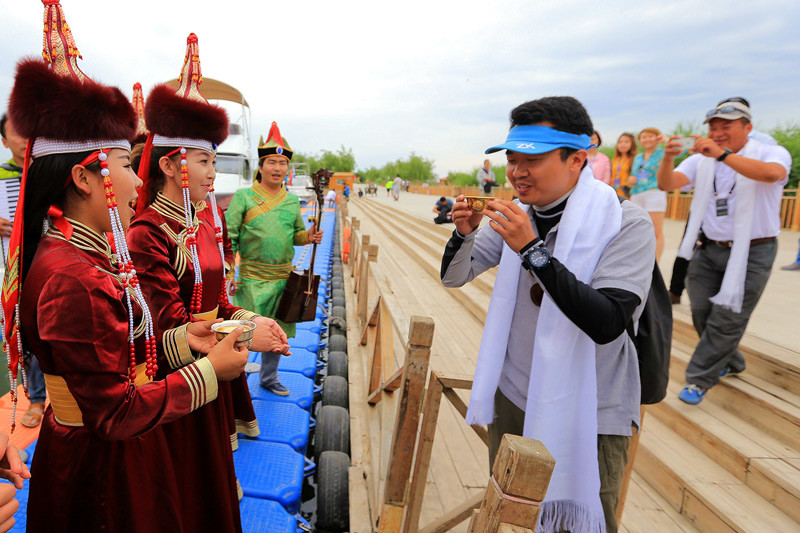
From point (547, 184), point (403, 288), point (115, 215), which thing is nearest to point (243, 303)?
point (115, 215)

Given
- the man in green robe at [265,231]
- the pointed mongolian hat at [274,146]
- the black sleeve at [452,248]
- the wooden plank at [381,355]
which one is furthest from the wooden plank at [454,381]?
the pointed mongolian hat at [274,146]

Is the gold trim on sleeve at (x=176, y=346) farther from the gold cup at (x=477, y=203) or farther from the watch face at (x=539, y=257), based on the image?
the watch face at (x=539, y=257)

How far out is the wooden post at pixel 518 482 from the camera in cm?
91

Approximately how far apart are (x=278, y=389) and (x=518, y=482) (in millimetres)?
2975

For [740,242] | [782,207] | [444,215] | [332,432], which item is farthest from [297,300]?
[782,207]

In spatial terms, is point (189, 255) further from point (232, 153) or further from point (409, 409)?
point (232, 153)

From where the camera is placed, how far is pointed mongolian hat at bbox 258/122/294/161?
3379 mm

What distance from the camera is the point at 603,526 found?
1.50 metres

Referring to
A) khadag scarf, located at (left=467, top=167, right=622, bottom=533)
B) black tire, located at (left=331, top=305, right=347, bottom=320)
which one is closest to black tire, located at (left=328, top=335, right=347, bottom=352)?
black tire, located at (left=331, top=305, right=347, bottom=320)

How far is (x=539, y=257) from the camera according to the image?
4.66 feet

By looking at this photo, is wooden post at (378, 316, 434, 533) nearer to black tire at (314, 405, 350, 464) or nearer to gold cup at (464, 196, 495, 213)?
gold cup at (464, 196, 495, 213)

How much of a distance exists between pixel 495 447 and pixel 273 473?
58.7 inches

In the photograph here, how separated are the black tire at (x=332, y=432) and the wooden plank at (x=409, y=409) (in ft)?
3.77

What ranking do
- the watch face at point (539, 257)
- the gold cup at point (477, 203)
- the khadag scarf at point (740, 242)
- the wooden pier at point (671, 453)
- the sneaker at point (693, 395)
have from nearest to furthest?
the watch face at point (539, 257)
the gold cup at point (477, 203)
the wooden pier at point (671, 453)
the khadag scarf at point (740, 242)
the sneaker at point (693, 395)
